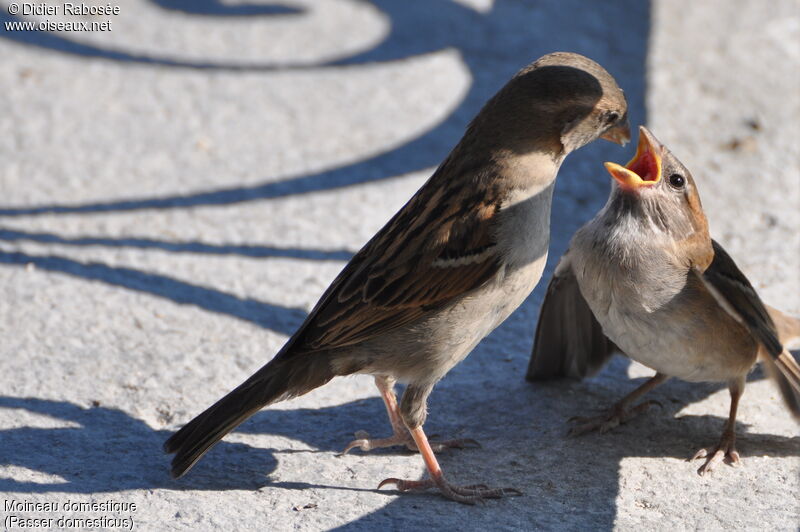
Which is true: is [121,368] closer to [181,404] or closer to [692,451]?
[181,404]

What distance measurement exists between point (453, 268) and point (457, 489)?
0.73 m

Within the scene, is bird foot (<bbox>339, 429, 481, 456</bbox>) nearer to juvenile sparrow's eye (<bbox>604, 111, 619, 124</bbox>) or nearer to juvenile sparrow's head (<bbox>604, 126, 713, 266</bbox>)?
juvenile sparrow's head (<bbox>604, 126, 713, 266</bbox>)

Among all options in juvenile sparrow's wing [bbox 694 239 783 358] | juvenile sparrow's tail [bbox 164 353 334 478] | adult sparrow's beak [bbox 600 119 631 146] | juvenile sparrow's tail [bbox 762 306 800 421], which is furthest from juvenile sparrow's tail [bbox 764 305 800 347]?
juvenile sparrow's tail [bbox 164 353 334 478]

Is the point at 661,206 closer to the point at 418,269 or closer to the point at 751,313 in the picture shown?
the point at 751,313

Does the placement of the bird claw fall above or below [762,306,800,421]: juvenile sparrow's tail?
below

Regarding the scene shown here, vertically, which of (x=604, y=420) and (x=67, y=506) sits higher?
(x=604, y=420)

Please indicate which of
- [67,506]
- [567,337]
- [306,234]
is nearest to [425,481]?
[567,337]

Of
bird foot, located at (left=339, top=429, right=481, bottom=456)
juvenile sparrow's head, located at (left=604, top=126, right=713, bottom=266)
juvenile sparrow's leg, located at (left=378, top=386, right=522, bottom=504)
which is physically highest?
juvenile sparrow's head, located at (left=604, top=126, right=713, bottom=266)

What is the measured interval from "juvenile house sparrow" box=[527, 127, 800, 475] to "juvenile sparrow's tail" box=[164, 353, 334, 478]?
982 mm

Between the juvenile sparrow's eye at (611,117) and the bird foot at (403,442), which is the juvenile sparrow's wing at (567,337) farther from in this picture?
the juvenile sparrow's eye at (611,117)

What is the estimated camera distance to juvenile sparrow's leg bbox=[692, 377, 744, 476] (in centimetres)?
355

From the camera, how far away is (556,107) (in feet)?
10.8

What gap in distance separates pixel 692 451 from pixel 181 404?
1.88 m

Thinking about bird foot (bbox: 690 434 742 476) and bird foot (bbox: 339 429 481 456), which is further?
bird foot (bbox: 339 429 481 456)
